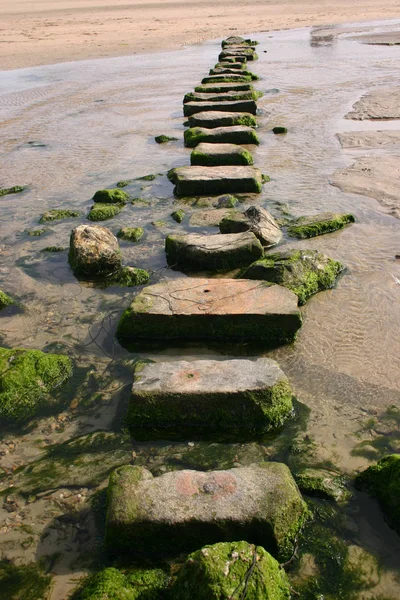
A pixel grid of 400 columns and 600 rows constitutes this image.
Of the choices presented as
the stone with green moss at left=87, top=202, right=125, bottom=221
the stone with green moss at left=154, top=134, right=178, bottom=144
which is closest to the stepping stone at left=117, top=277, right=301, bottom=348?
the stone with green moss at left=87, top=202, right=125, bottom=221

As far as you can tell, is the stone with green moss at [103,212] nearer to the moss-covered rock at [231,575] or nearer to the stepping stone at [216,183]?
the stepping stone at [216,183]

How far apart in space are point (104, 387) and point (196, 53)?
16.5 meters

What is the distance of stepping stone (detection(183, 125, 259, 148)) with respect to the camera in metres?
8.45

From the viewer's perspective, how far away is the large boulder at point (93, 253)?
5.01 m

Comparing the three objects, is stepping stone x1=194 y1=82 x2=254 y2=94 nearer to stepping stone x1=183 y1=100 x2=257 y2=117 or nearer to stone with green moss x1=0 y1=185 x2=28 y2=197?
stepping stone x1=183 y1=100 x2=257 y2=117

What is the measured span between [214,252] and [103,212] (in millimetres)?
1793

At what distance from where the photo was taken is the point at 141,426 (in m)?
3.30

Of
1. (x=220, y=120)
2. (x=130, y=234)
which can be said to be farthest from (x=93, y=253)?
(x=220, y=120)

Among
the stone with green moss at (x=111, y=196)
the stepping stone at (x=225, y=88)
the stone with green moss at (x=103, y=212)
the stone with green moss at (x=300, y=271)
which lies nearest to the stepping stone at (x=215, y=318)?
the stone with green moss at (x=300, y=271)

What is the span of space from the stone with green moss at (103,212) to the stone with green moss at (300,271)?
7.02 ft

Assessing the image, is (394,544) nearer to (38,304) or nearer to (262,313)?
(262,313)

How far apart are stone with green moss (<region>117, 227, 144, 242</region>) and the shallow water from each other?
85 mm

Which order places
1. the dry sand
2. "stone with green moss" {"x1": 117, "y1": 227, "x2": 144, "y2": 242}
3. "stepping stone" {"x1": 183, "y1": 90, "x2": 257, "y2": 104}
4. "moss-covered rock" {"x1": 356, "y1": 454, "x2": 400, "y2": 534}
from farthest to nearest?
the dry sand → "stepping stone" {"x1": 183, "y1": 90, "x2": 257, "y2": 104} → "stone with green moss" {"x1": 117, "y1": 227, "x2": 144, "y2": 242} → "moss-covered rock" {"x1": 356, "y1": 454, "x2": 400, "y2": 534}

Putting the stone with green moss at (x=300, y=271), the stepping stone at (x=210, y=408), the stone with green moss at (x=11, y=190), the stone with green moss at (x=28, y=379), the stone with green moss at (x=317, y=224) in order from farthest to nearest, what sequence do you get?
the stone with green moss at (x=11, y=190)
the stone with green moss at (x=317, y=224)
the stone with green moss at (x=300, y=271)
the stone with green moss at (x=28, y=379)
the stepping stone at (x=210, y=408)
